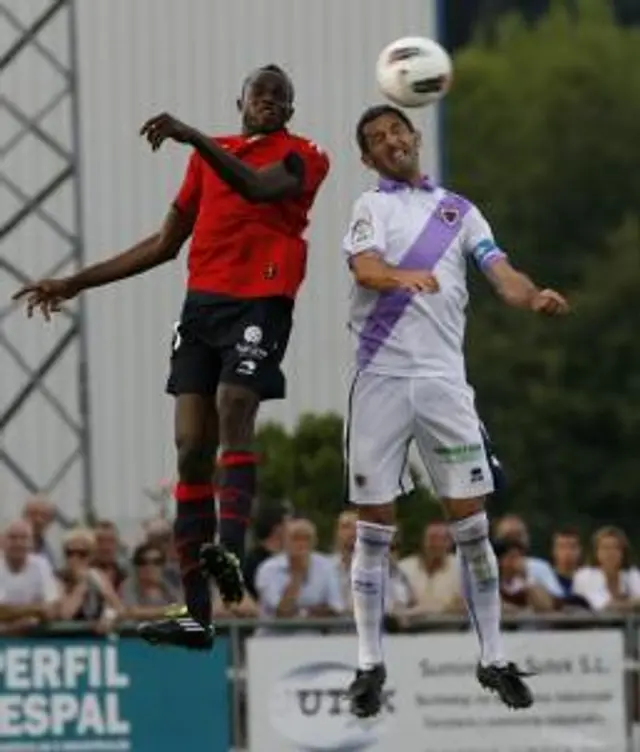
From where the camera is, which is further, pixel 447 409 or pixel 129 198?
pixel 129 198

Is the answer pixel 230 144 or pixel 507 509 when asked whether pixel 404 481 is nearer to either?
pixel 230 144

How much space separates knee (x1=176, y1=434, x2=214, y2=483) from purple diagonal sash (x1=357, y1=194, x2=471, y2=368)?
84 centimetres

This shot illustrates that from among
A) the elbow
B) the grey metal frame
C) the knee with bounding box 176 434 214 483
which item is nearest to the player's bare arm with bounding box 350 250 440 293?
the elbow

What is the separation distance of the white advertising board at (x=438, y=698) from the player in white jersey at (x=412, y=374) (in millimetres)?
5991

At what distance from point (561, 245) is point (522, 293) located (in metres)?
62.0

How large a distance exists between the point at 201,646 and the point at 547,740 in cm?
699

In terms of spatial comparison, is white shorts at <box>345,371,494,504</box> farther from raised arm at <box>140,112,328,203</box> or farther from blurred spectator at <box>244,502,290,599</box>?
blurred spectator at <box>244,502,290,599</box>

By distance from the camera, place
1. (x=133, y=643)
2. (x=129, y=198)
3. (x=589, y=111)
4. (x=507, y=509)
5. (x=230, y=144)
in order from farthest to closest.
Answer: (x=589, y=111) < (x=507, y=509) < (x=129, y=198) < (x=133, y=643) < (x=230, y=144)

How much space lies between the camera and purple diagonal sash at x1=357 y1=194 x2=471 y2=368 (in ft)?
64.4

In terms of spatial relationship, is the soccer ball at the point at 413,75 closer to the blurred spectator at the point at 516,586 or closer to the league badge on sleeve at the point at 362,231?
the league badge on sleeve at the point at 362,231

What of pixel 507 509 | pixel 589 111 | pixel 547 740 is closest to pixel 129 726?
pixel 547 740

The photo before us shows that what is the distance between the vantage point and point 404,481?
20.1 metres

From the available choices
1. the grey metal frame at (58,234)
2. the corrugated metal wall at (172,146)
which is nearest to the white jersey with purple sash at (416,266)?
the grey metal frame at (58,234)

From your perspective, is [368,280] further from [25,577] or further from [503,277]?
[25,577]
